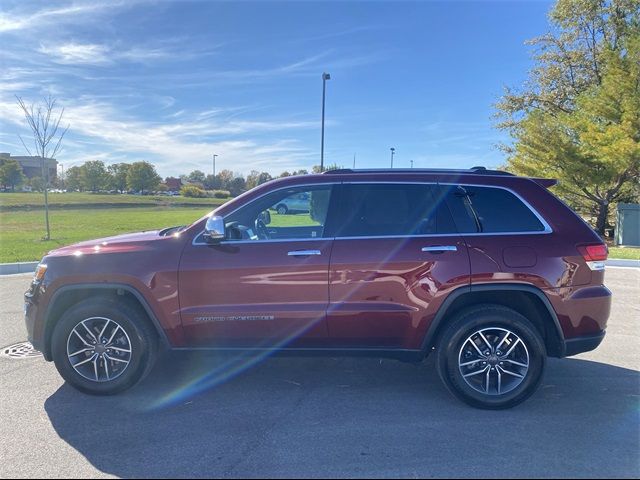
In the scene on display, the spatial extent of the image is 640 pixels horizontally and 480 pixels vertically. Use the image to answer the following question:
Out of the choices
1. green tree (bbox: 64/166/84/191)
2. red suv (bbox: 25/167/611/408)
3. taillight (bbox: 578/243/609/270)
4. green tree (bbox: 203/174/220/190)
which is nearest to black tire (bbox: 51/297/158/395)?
red suv (bbox: 25/167/611/408)

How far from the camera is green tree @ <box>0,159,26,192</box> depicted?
62.6 meters

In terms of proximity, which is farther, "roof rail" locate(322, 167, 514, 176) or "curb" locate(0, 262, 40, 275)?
"curb" locate(0, 262, 40, 275)

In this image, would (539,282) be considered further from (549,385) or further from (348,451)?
(348,451)

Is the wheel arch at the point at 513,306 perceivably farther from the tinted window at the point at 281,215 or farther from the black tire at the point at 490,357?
the tinted window at the point at 281,215

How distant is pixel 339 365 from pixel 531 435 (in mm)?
1913

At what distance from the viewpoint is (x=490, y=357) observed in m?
3.73

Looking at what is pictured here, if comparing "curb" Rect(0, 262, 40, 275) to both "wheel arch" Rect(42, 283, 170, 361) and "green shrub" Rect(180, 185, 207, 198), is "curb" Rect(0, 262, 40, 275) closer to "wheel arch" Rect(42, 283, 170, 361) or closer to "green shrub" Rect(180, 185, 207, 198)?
"wheel arch" Rect(42, 283, 170, 361)

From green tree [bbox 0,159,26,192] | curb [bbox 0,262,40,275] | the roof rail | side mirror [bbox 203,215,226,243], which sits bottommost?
curb [bbox 0,262,40,275]

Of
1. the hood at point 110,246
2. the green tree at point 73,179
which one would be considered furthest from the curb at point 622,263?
the green tree at point 73,179

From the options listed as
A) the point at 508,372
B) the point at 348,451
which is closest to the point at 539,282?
the point at 508,372

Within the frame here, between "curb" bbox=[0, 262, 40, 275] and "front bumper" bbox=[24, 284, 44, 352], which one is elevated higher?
"front bumper" bbox=[24, 284, 44, 352]

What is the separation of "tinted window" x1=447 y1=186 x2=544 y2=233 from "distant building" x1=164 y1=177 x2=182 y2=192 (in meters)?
91.9

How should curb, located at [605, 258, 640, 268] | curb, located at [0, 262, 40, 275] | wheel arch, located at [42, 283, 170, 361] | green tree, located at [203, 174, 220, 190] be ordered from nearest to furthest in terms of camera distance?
wheel arch, located at [42, 283, 170, 361], curb, located at [0, 262, 40, 275], curb, located at [605, 258, 640, 268], green tree, located at [203, 174, 220, 190]

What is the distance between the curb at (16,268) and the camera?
9977mm
